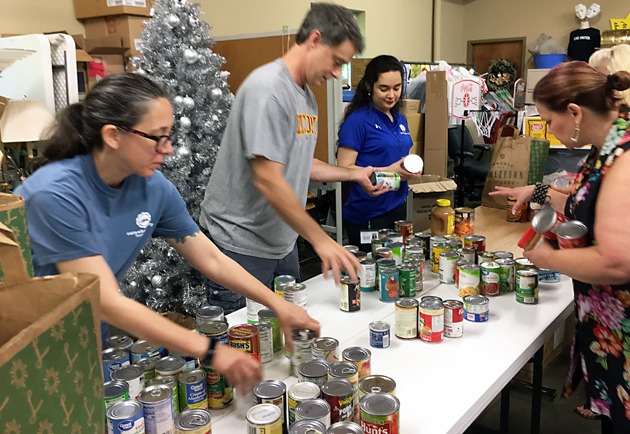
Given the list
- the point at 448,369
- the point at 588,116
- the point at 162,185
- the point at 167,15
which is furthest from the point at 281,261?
the point at 167,15

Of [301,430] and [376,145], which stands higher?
[376,145]

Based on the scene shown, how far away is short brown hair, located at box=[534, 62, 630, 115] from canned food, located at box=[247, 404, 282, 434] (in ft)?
3.82

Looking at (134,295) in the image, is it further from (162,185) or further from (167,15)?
(162,185)

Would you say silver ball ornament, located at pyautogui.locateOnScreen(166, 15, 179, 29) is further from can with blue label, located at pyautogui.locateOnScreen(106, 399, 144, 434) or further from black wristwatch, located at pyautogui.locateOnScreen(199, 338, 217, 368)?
can with blue label, located at pyautogui.locateOnScreen(106, 399, 144, 434)

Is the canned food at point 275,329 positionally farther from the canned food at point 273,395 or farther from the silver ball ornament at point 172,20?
the silver ball ornament at point 172,20

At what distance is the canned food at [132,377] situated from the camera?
3.46ft

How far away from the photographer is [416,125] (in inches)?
164

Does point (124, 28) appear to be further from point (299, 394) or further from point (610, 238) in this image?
point (610, 238)

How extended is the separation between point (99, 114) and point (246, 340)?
670 mm

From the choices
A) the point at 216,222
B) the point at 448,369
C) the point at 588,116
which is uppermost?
the point at 588,116

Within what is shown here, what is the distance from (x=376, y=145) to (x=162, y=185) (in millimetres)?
1448

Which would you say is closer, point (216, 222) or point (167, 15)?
point (216, 222)

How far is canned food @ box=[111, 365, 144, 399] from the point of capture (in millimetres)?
1054

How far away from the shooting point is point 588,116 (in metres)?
1.41
